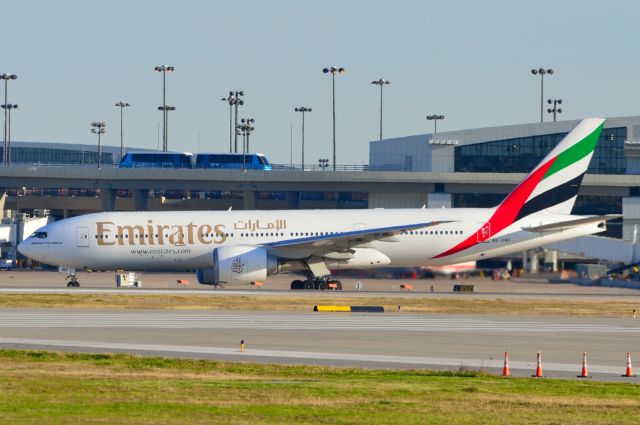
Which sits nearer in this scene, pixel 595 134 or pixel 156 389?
pixel 156 389

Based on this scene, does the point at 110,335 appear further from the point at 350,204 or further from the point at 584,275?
the point at 350,204

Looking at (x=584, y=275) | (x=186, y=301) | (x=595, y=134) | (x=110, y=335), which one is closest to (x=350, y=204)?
(x=584, y=275)

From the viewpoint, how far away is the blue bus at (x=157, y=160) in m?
125

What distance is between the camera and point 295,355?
1352 inches

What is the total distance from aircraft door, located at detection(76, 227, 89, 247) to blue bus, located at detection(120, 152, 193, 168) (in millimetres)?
59566

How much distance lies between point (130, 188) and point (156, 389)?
289 ft

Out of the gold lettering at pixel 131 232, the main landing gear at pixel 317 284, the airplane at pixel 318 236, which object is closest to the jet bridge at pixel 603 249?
the airplane at pixel 318 236

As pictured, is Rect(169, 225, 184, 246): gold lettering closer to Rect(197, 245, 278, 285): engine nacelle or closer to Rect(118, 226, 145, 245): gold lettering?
Rect(118, 226, 145, 245): gold lettering

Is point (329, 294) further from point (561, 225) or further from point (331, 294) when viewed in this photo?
point (561, 225)

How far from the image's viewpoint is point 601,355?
3525cm

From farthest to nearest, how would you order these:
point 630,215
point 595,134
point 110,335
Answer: point 630,215
point 595,134
point 110,335

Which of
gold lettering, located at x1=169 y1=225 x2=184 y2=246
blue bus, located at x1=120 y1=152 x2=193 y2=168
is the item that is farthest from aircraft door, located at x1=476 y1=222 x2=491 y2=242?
blue bus, located at x1=120 y1=152 x2=193 y2=168

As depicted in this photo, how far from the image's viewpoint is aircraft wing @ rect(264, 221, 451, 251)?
208ft

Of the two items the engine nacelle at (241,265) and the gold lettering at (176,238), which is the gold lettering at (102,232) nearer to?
the gold lettering at (176,238)
